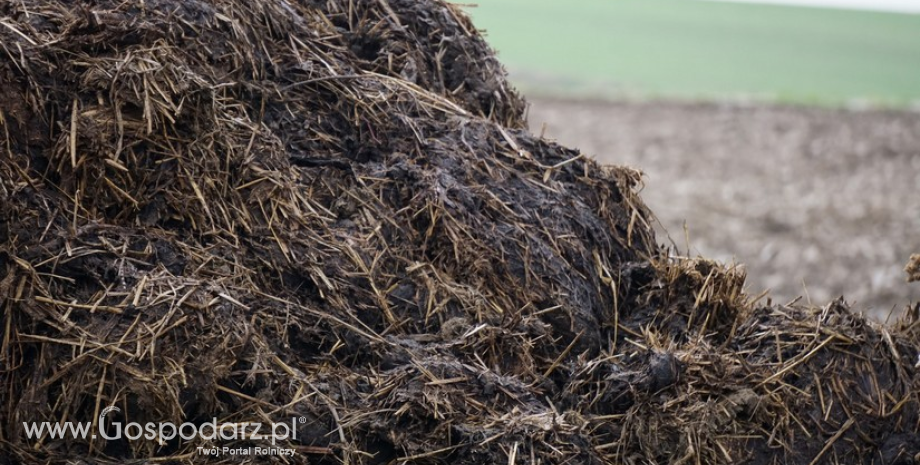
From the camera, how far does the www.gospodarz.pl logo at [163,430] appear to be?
8.20 ft

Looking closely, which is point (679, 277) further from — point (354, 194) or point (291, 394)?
point (291, 394)

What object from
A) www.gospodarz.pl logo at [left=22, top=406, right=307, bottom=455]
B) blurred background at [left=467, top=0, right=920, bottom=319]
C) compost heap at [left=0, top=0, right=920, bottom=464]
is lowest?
blurred background at [left=467, top=0, right=920, bottom=319]

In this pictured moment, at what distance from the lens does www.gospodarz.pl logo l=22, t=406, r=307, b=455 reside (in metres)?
2.50

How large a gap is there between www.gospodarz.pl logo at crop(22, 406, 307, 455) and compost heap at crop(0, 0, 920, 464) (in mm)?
19

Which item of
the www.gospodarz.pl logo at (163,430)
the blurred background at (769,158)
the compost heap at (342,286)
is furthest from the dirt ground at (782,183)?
the www.gospodarz.pl logo at (163,430)

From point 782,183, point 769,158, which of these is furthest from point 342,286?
point 769,158

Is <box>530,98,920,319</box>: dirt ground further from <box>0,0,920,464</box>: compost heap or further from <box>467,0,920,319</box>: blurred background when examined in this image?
<box>0,0,920,464</box>: compost heap

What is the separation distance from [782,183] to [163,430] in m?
14.0

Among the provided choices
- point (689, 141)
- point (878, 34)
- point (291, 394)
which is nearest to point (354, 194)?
point (291, 394)

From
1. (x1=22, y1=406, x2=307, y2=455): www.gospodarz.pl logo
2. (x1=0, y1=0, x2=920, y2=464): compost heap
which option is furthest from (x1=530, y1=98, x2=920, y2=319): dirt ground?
(x1=22, y1=406, x2=307, y2=455): www.gospodarz.pl logo

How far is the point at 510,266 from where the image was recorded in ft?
11.2

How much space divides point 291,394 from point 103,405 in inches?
22.5

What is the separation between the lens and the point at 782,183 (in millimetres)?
14711

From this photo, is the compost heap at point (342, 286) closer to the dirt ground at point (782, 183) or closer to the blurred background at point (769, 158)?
the blurred background at point (769, 158)
